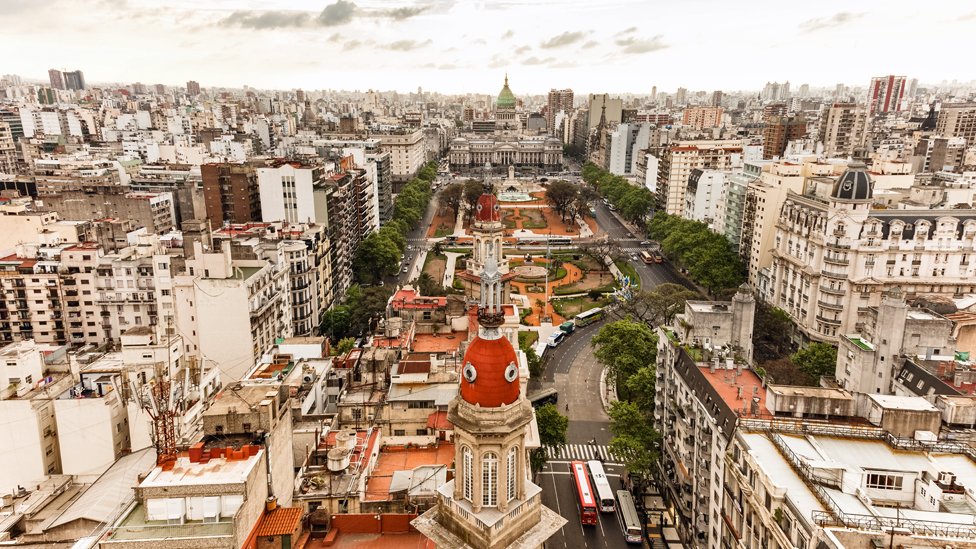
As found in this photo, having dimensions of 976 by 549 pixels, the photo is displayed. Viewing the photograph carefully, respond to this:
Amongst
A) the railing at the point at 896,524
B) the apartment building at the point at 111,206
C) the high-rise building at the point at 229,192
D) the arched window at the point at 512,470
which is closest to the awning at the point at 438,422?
the arched window at the point at 512,470

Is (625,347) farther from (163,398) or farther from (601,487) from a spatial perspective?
(163,398)

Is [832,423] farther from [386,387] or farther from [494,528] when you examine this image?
[386,387]

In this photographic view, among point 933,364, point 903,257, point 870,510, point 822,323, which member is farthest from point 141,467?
point 903,257

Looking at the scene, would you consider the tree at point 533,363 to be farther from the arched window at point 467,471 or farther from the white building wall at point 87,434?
the arched window at point 467,471

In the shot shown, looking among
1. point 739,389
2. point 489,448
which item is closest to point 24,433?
point 489,448

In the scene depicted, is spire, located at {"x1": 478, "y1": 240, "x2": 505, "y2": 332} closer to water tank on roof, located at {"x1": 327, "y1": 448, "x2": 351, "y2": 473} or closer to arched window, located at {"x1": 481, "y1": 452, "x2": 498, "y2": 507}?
arched window, located at {"x1": 481, "y1": 452, "x2": 498, "y2": 507}

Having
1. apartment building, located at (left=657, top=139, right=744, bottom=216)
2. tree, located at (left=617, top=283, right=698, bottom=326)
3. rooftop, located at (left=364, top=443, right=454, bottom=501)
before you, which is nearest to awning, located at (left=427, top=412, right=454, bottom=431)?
rooftop, located at (left=364, top=443, right=454, bottom=501)
